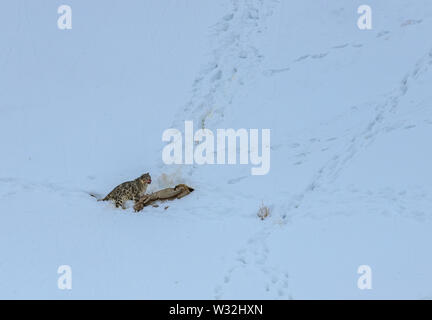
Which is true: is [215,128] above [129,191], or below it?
above

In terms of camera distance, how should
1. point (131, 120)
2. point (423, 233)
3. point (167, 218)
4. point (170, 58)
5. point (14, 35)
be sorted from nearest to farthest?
point (423, 233)
point (167, 218)
point (131, 120)
point (170, 58)
point (14, 35)

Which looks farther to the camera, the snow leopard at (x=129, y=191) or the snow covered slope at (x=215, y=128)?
the snow leopard at (x=129, y=191)

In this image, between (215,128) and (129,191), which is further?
(215,128)

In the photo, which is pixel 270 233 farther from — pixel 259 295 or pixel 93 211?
pixel 93 211

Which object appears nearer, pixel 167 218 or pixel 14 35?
pixel 167 218

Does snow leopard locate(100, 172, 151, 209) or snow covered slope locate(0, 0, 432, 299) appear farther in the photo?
snow leopard locate(100, 172, 151, 209)

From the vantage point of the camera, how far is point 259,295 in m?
6.80

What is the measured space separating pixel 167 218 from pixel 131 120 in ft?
10.1

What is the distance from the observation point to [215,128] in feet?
33.7

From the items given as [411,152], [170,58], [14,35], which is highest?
[14,35]

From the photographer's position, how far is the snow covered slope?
24.1 ft

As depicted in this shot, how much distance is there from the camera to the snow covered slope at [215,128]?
7340mm
